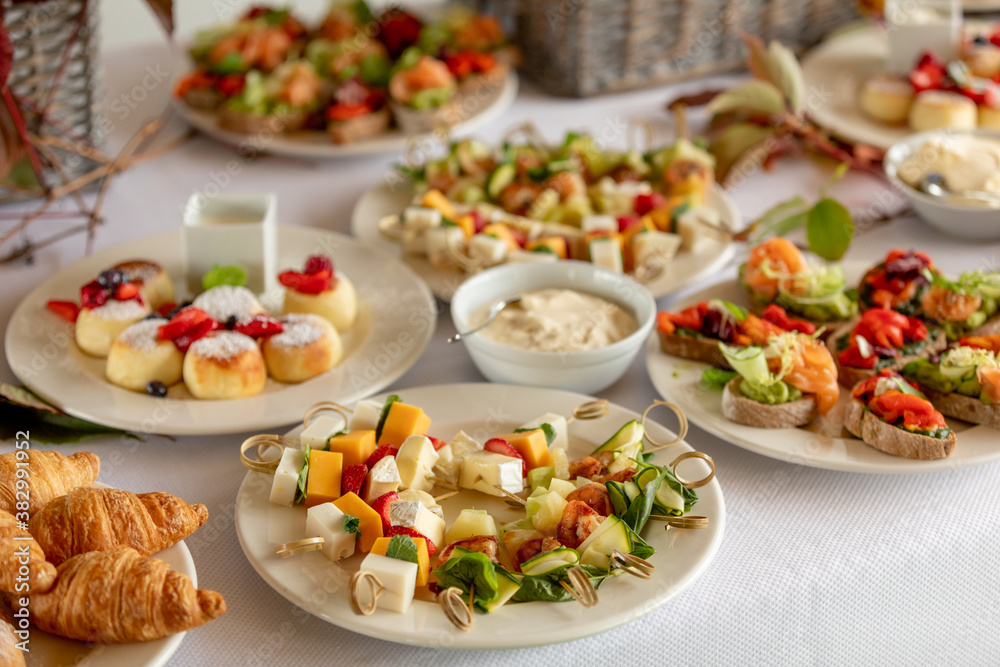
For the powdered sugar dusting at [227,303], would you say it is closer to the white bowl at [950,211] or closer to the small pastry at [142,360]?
the small pastry at [142,360]

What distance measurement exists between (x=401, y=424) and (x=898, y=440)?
67cm

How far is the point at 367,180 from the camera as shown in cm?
218

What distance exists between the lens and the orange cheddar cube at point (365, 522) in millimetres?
1058

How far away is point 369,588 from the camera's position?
97cm

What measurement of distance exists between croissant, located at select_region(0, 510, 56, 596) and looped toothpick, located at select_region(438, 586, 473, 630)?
16.0 inches

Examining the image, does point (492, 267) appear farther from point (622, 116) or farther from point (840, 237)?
point (622, 116)

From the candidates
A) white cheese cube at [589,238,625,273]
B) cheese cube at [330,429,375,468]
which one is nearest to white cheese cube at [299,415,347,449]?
cheese cube at [330,429,375,468]

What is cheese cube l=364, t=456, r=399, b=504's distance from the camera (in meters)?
1.10

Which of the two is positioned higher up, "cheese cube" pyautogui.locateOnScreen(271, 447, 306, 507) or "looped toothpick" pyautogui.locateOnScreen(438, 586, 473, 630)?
"cheese cube" pyautogui.locateOnScreen(271, 447, 306, 507)

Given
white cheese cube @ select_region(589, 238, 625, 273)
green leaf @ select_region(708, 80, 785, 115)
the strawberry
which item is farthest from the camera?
green leaf @ select_region(708, 80, 785, 115)

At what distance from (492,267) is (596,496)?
648mm

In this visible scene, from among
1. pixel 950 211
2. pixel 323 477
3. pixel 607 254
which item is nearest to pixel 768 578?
pixel 323 477

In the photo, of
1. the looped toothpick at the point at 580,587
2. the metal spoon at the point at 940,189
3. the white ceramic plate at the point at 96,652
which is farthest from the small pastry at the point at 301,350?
the metal spoon at the point at 940,189

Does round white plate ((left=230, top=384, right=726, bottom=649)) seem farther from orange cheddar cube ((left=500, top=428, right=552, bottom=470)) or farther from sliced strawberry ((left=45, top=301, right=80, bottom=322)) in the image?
sliced strawberry ((left=45, top=301, right=80, bottom=322))
